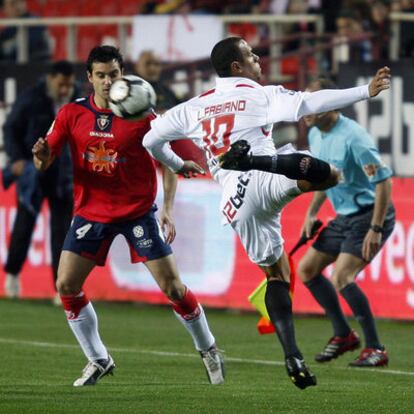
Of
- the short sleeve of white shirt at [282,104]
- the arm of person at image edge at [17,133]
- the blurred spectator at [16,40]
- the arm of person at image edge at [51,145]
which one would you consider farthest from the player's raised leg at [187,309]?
the blurred spectator at [16,40]

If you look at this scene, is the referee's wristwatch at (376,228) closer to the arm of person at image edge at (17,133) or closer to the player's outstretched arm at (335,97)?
the player's outstretched arm at (335,97)

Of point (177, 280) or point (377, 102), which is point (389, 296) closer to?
point (377, 102)

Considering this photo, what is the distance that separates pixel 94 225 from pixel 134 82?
104 cm

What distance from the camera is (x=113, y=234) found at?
9984 mm

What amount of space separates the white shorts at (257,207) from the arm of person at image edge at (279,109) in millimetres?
366

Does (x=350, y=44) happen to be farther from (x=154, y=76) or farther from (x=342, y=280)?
(x=342, y=280)

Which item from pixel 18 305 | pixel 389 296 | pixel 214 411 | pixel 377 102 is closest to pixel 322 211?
pixel 389 296

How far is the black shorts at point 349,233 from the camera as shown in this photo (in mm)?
11570

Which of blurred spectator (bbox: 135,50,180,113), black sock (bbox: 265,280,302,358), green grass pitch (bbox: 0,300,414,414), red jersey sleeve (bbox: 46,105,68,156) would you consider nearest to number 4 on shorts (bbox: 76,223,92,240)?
red jersey sleeve (bbox: 46,105,68,156)

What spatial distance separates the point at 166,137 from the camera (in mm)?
9492

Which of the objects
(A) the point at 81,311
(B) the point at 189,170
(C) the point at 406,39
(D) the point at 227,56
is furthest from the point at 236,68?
(C) the point at 406,39

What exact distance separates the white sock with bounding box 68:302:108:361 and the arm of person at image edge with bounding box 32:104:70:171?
999 millimetres

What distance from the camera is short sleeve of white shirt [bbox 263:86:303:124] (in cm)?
895

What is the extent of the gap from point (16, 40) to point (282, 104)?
13065mm
